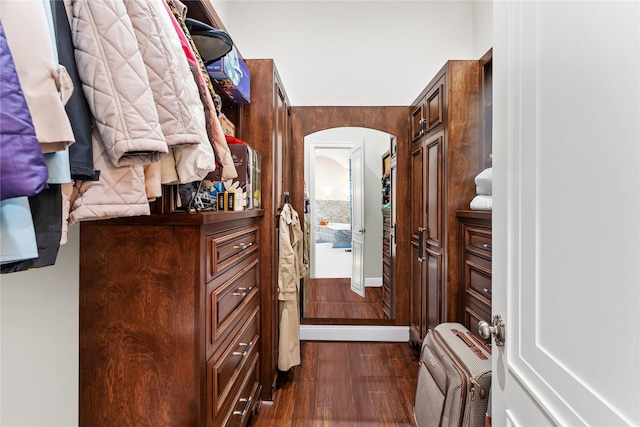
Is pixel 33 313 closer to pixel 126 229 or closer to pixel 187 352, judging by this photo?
pixel 126 229

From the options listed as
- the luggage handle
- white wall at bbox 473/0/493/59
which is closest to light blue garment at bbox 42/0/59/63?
the luggage handle

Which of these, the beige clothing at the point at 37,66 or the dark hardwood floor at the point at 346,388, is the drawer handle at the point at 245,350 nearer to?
the dark hardwood floor at the point at 346,388

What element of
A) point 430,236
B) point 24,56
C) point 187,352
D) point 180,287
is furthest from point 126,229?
point 430,236

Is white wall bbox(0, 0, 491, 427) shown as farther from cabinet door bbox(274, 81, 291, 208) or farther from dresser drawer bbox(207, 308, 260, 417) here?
dresser drawer bbox(207, 308, 260, 417)

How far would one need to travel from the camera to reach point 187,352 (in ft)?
3.48

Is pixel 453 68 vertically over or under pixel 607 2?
over

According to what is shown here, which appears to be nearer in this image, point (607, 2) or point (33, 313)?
point (607, 2)

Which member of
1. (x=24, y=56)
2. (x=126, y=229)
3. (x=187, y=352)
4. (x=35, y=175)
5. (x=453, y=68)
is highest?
(x=453, y=68)

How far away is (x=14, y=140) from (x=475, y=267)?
1.93 meters

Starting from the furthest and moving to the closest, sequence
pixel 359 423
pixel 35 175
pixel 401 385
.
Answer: pixel 401 385 < pixel 359 423 < pixel 35 175

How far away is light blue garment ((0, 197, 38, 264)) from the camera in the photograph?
51 cm

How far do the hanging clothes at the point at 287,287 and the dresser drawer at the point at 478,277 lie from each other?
105cm

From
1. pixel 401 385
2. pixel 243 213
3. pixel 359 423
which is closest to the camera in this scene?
pixel 243 213

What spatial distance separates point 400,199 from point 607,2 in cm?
234
